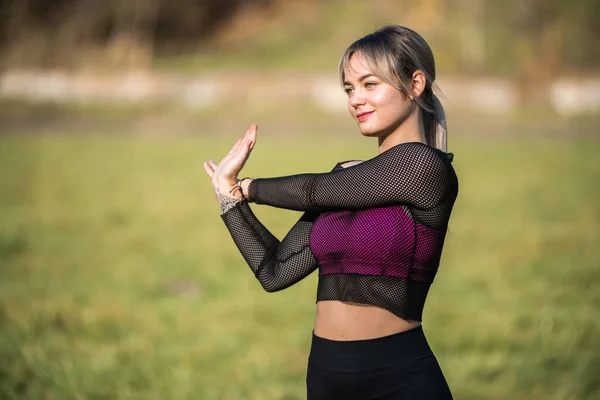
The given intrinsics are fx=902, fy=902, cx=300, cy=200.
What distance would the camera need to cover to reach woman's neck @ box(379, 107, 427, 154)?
2898mm

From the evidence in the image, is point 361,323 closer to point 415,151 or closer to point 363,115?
point 415,151

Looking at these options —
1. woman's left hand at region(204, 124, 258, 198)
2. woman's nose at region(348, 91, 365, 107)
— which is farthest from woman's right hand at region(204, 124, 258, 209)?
woman's nose at region(348, 91, 365, 107)

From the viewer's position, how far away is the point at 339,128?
100 ft

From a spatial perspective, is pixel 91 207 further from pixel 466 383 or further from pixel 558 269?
pixel 466 383

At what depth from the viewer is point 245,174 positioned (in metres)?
17.5

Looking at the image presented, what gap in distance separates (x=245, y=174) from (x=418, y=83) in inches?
581

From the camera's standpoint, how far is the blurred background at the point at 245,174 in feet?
23.6

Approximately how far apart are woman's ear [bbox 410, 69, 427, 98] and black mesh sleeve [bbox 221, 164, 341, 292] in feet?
1.21

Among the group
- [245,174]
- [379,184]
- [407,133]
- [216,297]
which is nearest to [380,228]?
[379,184]

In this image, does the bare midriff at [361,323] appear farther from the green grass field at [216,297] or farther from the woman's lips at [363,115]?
the green grass field at [216,297]

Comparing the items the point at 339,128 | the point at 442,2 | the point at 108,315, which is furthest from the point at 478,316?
the point at 442,2

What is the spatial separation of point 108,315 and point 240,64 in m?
32.6

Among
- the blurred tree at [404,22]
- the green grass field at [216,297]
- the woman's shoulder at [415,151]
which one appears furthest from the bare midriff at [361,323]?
the blurred tree at [404,22]

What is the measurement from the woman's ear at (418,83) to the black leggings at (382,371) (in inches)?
29.6
